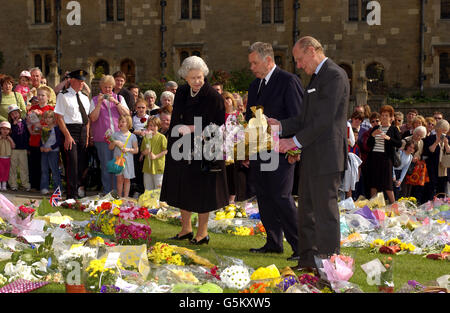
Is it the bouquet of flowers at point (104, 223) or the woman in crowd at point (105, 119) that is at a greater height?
the woman in crowd at point (105, 119)

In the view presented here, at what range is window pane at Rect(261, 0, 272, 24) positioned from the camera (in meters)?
32.8

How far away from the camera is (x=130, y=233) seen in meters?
8.34

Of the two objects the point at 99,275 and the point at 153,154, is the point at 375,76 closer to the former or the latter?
the point at 153,154

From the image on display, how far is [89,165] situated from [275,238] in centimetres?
752

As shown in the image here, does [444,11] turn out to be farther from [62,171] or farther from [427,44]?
[62,171]

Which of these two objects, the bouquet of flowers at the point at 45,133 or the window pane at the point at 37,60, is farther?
the window pane at the point at 37,60

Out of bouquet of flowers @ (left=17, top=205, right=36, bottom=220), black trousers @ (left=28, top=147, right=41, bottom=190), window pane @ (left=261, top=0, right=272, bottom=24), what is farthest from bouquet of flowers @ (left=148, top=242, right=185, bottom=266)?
window pane @ (left=261, top=0, right=272, bottom=24)

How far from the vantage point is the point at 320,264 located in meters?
6.34

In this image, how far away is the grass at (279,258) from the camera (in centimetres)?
697

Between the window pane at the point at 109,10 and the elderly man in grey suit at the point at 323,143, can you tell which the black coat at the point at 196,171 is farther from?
the window pane at the point at 109,10

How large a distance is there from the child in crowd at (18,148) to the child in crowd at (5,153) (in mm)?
127

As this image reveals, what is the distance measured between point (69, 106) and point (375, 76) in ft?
67.7

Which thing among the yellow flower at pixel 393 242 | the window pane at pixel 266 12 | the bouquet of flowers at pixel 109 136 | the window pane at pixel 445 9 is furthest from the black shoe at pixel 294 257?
the window pane at pixel 266 12
